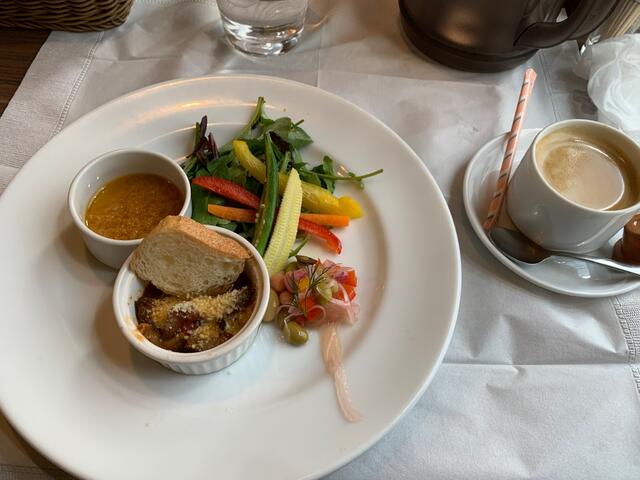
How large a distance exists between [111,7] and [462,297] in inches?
58.1

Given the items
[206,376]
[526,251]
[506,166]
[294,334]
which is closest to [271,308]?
[294,334]

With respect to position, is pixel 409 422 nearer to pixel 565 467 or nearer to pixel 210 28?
pixel 565 467

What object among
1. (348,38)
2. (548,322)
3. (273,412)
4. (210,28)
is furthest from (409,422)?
(210,28)

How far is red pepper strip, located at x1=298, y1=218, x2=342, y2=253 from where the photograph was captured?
136 centimetres

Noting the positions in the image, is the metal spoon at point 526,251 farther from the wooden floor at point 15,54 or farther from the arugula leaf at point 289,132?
the wooden floor at point 15,54

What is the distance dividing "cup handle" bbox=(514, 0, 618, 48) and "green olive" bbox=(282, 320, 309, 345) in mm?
1087

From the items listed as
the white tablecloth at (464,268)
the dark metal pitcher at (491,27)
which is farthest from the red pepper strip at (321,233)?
the dark metal pitcher at (491,27)

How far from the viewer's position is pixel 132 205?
4.33 ft

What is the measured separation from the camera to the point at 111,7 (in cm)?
183

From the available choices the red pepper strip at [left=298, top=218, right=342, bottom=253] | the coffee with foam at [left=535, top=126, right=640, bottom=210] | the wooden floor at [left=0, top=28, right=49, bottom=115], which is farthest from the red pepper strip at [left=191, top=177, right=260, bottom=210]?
the wooden floor at [left=0, top=28, right=49, bottom=115]

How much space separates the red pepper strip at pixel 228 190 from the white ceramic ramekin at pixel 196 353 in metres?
0.21

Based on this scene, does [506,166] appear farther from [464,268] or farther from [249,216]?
[249,216]

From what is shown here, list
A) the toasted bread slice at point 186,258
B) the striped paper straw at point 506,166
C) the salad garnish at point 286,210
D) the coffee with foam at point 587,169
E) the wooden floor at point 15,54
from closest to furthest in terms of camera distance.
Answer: the toasted bread slice at point 186,258 → the salad garnish at point 286,210 → the coffee with foam at point 587,169 → the striped paper straw at point 506,166 → the wooden floor at point 15,54

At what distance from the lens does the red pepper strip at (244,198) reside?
1356mm
